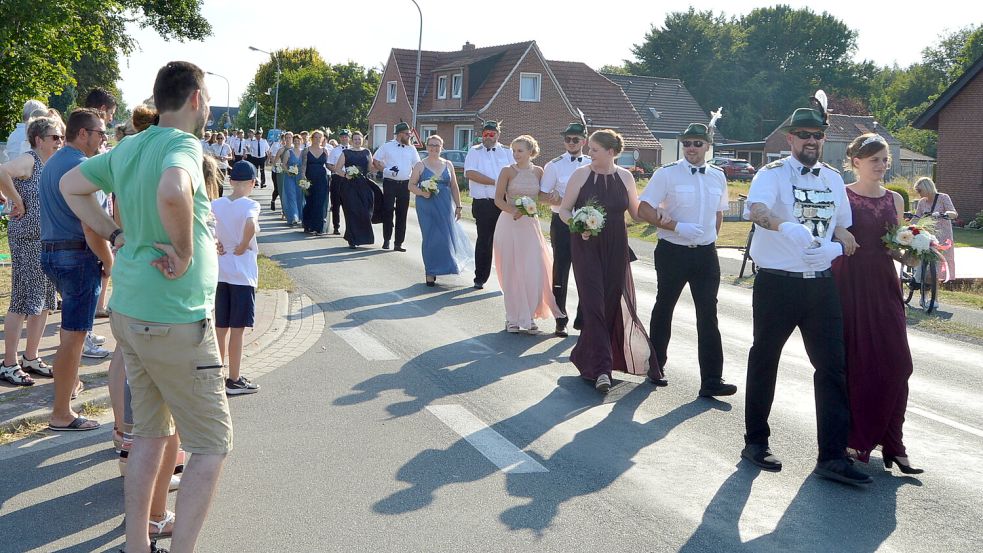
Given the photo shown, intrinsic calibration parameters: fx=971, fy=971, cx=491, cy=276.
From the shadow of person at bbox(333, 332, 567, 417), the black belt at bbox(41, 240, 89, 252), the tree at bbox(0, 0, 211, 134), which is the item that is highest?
the tree at bbox(0, 0, 211, 134)

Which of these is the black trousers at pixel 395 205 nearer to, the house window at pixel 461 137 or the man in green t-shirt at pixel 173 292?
the man in green t-shirt at pixel 173 292

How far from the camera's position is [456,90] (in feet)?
186

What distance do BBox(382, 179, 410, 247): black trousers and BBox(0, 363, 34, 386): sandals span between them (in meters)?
9.45

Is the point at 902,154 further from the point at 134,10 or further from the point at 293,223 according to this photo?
the point at 293,223

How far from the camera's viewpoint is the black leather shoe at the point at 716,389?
24.1 feet

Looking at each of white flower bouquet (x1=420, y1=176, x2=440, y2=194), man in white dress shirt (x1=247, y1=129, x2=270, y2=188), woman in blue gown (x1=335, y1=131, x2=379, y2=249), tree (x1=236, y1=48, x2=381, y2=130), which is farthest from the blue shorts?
tree (x1=236, y1=48, x2=381, y2=130)

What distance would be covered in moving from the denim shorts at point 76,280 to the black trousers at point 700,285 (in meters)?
4.09

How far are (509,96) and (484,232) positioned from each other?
4340 centimetres

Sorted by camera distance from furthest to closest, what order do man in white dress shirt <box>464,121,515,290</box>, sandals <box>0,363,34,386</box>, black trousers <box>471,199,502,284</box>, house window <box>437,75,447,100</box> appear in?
house window <box>437,75,447,100</box>, black trousers <box>471,199,502,284</box>, man in white dress shirt <box>464,121,515,290</box>, sandals <box>0,363,34,386</box>

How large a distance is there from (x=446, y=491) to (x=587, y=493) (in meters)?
0.76

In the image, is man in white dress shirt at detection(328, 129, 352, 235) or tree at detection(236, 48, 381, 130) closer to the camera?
man in white dress shirt at detection(328, 129, 352, 235)

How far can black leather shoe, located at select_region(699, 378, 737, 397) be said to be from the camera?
24.1 feet

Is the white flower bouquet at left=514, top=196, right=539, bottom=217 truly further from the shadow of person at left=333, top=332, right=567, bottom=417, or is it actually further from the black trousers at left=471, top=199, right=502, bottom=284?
the black trousers at left=471, top=199, right=502, bottom=284

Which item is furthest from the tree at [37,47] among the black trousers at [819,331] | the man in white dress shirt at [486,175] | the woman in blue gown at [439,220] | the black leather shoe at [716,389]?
the black trousers at [819,331]
